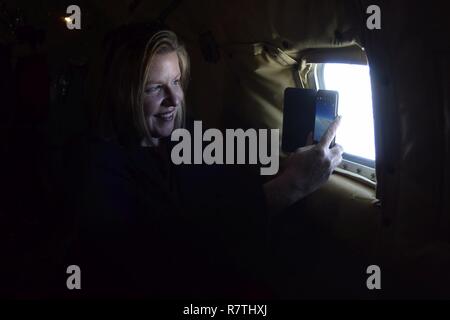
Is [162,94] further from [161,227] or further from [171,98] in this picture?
[161,227]

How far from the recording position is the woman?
3.03 feet

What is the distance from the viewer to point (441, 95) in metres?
0.74

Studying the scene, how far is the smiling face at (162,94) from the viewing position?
1.04m

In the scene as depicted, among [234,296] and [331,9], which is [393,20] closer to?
[331,9]

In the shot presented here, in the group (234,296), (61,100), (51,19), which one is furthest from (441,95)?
(51,19)

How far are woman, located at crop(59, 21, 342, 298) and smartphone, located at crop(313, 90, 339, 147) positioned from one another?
0.04 meters

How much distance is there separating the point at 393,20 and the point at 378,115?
19cm

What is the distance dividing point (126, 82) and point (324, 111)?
0.56 meters

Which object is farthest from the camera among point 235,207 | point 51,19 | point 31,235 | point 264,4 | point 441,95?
point 51,19

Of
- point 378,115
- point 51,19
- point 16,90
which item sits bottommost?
point 378,115

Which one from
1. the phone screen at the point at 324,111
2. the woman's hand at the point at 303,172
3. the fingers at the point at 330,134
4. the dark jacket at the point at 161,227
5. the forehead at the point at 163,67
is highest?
the forehead at the point at 163,67

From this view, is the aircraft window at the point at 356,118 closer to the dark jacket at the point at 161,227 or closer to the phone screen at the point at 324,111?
the phone screen at the point at 324,111

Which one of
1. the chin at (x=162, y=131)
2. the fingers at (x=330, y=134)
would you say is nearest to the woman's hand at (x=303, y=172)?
the fingers at (x=330, y=134)

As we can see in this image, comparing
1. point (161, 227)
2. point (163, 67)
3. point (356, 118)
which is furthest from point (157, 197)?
point (356, 118)
